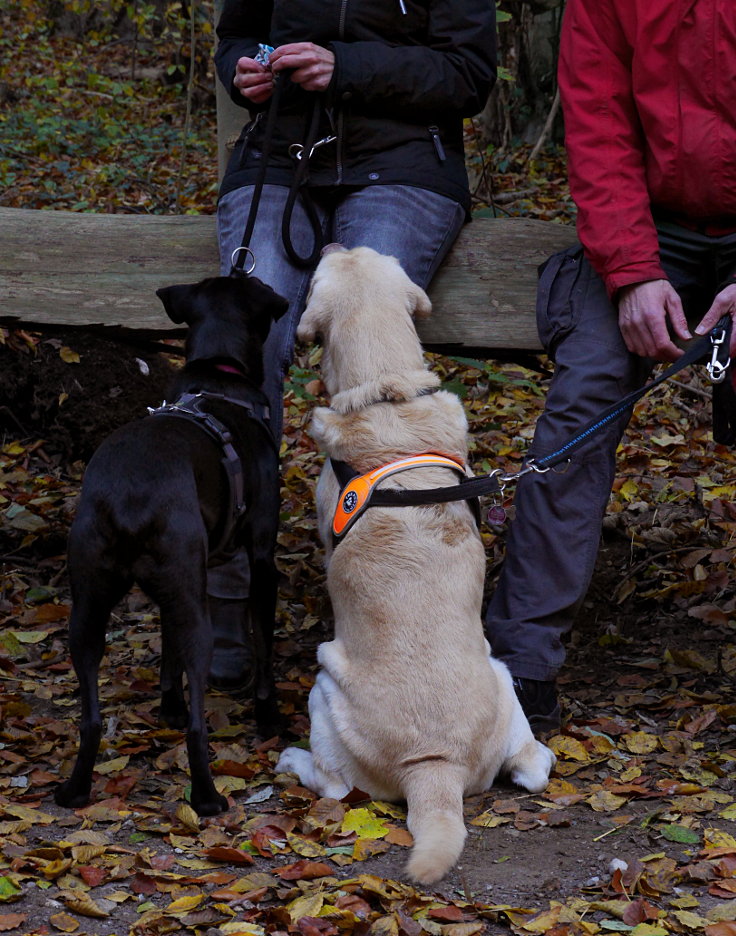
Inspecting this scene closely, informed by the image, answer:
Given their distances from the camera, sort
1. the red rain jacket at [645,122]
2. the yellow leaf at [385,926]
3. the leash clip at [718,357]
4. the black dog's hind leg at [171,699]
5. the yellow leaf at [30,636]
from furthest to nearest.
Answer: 1. the yellow leaf at [30,636]
2. the black dog's hind leg at [171,699]
3. the red rain jacket at [645,122]
4. the leash clip at [718,357]
5. the yellow leaf at [385,926]

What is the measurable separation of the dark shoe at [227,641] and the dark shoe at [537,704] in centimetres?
119

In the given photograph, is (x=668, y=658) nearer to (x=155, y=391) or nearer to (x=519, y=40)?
(x=155, y=391)

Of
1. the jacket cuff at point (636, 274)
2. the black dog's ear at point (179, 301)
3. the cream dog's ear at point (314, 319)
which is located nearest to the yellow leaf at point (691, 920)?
the jacket cuff at point (636, 274)

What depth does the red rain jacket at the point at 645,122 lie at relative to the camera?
371 cm

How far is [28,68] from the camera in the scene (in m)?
17.6

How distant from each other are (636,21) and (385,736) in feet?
8.63

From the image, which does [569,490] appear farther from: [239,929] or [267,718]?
[239,929]

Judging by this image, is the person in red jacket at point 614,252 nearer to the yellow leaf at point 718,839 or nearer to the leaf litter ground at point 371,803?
the leaf litter ground at point 371,803

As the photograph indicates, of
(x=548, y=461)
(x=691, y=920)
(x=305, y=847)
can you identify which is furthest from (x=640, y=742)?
(x=305, y=847)

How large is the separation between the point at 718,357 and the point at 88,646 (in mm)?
2283

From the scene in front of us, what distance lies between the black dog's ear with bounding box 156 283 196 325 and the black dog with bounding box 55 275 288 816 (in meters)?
0.34

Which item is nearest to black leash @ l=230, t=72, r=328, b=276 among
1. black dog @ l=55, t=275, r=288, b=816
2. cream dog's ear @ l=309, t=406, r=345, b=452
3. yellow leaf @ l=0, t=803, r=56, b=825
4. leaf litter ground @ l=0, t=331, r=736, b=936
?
black dog @ l=55, t=275, r=288, b=816

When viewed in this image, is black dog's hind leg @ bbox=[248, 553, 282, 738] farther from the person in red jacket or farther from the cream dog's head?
the person in red jacket

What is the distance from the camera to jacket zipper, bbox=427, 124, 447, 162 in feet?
14.4
